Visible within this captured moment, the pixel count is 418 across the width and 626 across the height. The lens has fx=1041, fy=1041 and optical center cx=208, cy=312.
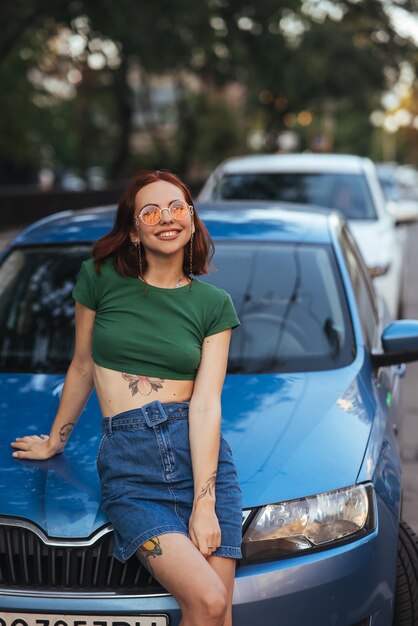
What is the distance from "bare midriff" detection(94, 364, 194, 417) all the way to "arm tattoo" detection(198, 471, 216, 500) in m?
0.26

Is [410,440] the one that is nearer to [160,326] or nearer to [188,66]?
[160,326]

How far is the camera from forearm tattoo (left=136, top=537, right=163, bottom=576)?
2557mm

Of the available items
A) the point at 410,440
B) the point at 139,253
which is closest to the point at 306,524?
the point at 139,253

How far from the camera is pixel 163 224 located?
2859 millimetres

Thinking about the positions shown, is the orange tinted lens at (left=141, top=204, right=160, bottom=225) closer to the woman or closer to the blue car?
the woman

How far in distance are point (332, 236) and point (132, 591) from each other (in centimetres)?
224

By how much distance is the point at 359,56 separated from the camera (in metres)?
29.7

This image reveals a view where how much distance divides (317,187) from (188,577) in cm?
727

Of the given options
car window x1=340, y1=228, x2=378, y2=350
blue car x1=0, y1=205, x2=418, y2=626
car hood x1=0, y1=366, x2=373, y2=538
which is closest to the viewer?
blue car x1=0, y1=205, x2=418, y2=626

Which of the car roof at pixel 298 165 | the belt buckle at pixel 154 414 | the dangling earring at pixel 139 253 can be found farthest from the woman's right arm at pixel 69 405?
the car roof at pixel 298 165

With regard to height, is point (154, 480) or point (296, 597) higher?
point (154, 480)

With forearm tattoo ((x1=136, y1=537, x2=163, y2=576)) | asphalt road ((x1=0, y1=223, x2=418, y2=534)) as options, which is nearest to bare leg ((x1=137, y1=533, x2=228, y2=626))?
forearm tattoo ((x1=136, y1=537, x2=163, y2=576))

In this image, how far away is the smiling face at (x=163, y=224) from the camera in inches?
113

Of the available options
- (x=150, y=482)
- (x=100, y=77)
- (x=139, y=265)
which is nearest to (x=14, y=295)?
(x=139, y=265)
